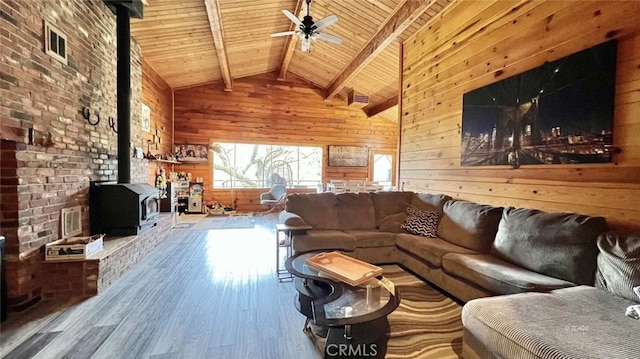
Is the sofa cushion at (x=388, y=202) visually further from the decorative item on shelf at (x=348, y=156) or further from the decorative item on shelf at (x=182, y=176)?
the decorative item on shelf at (x=182, y=176)

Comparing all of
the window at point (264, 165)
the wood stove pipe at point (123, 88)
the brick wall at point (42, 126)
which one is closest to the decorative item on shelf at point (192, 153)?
the window at point (264, 165)

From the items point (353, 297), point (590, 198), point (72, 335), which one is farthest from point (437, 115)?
point (72, 335)

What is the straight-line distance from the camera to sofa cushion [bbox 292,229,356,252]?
120 inches

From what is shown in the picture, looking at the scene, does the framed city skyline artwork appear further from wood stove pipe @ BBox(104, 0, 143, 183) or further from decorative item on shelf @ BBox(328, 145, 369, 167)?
decorative item on shelf @ BBox(328, 145, 369, 167)

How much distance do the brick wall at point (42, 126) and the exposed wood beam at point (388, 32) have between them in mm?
A: 3898

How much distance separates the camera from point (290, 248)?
10.6ft

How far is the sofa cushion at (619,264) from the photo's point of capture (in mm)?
1547

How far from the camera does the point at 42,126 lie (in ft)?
7.80

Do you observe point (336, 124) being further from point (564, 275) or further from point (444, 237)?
point (564, 275)

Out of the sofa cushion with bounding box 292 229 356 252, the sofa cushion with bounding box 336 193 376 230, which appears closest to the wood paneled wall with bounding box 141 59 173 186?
the sofa cushion with bounding box 292 229 356 252

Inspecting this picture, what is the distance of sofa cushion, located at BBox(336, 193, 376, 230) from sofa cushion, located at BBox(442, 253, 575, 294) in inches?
48.2

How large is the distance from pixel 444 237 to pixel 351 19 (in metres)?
3.80

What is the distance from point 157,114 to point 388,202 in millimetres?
5404

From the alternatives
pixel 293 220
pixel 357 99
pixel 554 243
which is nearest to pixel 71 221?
pixel 293 220
